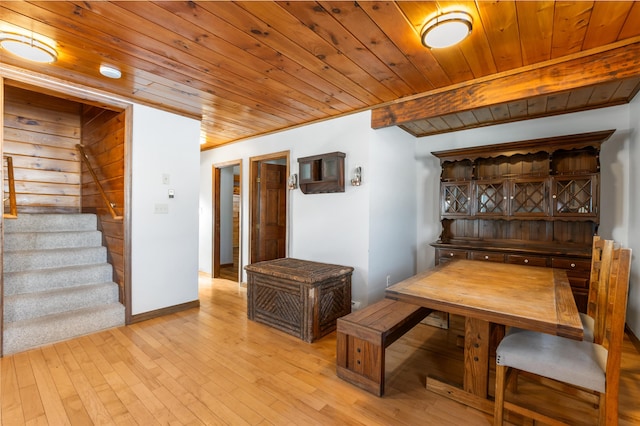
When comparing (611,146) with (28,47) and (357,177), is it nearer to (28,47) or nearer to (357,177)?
(357,177)

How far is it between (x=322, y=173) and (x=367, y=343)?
2282 millimetres

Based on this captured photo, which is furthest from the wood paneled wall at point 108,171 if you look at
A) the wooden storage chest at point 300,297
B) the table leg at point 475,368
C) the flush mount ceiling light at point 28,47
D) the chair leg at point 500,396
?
the chair leg at point 500,396

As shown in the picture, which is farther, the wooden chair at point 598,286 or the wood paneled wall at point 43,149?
the wood paneled wall at point 43,149

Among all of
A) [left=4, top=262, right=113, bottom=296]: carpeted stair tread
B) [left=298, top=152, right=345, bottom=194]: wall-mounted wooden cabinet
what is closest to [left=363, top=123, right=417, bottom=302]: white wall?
[left=298, top=152, right=345, bottom=194]: wall-mounted wooden cabinet

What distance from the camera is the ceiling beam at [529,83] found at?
2143 mm

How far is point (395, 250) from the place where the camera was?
399cm

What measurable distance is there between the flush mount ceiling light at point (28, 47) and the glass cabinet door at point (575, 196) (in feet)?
15.5

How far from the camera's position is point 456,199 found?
3.97 m

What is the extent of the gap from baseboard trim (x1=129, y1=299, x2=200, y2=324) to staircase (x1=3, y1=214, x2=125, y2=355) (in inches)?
5.3

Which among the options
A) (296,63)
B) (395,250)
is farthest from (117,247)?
(395,250)

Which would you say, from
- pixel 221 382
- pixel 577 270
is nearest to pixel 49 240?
pixel 221 382

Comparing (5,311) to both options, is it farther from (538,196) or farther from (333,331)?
(538,196)

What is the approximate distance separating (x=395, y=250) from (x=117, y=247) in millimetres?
3317

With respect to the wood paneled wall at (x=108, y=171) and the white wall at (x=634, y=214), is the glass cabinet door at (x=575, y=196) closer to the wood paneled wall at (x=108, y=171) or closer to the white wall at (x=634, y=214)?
the white wall at (x=634, y=214)
